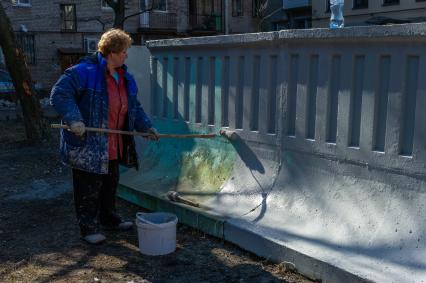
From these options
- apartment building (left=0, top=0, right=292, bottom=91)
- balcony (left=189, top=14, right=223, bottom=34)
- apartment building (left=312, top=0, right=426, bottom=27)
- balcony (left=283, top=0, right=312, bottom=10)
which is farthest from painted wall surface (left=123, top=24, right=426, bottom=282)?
balcony (left=189, top=14, right=223, bottom=34)

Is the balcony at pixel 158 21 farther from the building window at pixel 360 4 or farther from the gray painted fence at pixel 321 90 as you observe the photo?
the gray painted fence at pixel 321 90

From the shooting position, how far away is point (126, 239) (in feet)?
15.0

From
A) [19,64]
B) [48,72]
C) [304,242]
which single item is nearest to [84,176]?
[304,242]

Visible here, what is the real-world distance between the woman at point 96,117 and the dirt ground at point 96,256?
0.98 feet

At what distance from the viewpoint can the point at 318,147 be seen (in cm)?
402

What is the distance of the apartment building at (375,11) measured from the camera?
23344 mm

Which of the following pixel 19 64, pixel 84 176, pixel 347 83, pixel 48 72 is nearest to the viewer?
pixel 347 83

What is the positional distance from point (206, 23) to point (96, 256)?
32.7m

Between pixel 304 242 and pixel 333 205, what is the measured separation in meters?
0.35

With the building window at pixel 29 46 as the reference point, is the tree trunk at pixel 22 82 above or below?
below

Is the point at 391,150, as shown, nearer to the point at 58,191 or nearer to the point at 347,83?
the point at 347,83


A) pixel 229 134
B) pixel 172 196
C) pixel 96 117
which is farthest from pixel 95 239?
pixel 229 134

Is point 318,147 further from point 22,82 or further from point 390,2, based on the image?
point 390,2

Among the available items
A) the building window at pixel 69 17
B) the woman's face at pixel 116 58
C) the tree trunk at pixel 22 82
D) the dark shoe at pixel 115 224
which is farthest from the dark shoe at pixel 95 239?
the building window at pixel 69 17
